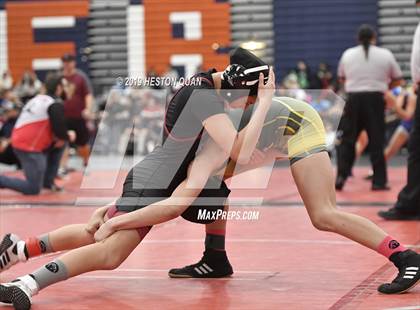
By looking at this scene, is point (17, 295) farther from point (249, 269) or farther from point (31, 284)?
point (249, 269)

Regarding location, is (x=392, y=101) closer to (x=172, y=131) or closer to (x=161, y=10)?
(x=172, y=131)

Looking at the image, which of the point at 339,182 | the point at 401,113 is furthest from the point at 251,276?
the point at 401,113

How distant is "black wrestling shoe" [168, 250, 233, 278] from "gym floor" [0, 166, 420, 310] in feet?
0.25

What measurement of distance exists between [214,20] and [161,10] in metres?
1.19

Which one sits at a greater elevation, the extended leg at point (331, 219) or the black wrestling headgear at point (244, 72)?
the black wrestling headgear at point (244, 72)

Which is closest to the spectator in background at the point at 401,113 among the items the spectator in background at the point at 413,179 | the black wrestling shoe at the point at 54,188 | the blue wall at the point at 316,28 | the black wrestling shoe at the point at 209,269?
the spectator in background at the point at 413,179

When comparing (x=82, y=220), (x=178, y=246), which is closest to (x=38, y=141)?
(x=82, y=220)

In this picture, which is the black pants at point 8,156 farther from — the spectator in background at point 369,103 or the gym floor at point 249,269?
the spectator in background at point 369,103

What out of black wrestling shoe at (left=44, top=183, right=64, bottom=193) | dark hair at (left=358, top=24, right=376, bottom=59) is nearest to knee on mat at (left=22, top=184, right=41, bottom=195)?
black wrestling shoe at (left=44, top=183, right=64, bottom=193)

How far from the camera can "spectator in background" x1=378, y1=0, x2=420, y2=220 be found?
700 cm

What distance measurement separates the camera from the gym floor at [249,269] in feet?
14.0

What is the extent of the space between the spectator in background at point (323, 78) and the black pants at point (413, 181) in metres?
10.5

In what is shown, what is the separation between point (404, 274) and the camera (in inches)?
171

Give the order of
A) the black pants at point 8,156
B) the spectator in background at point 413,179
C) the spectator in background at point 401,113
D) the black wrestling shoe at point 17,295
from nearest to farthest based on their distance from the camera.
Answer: the black wrestling shoe at point 17,295 → the spectator in background at point 413,179 → the spectator in background at point 401,113 → the black pants at point 8,156
